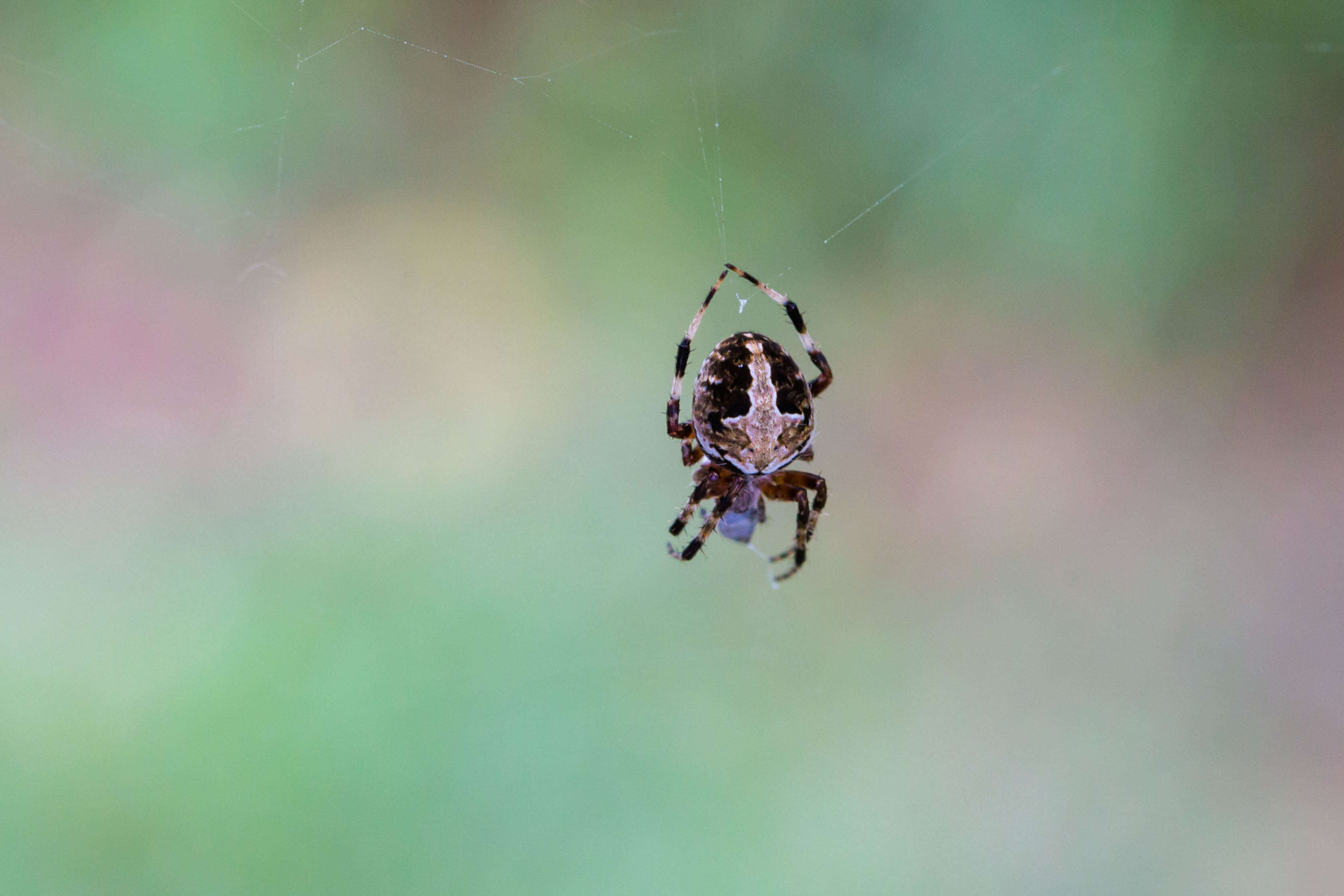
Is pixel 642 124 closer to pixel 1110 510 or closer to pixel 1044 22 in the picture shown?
pixel 1044 22

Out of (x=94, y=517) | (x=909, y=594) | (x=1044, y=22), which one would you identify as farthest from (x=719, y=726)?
(x=1044, y=22)

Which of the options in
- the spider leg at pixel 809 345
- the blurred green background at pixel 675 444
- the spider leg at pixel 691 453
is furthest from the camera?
the blurred green background at pixel 675 444

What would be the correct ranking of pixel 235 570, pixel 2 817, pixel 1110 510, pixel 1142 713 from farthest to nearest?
1. pixel 1110 510
2. pixel 1142 713
3. pixel 235 570
4. pixel 2 817

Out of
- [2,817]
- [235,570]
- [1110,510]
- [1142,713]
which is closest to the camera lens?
[2,817]

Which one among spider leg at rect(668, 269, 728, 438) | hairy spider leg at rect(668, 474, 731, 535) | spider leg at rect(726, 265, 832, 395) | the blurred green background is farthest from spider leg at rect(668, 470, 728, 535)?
the blurred green background

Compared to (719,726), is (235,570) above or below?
above

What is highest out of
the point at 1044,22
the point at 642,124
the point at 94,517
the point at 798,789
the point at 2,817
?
the point at 1044,22

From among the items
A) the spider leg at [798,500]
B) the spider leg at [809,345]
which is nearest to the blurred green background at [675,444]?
the spider leg at [798,500]

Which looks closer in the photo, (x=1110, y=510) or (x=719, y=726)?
(x=719, y=726)

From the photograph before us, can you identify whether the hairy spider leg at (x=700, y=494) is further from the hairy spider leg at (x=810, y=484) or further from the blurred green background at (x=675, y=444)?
the blurred green background at (x=675, y=444)
